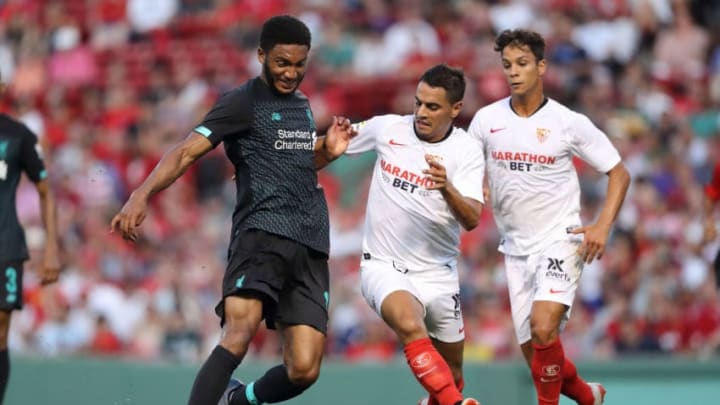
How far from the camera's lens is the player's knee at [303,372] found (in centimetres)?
994

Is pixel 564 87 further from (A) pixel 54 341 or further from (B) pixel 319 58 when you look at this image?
(A) pixel 54 341

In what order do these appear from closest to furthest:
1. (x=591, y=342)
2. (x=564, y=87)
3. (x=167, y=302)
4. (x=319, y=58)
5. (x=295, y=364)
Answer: (x=295, y=364) → (x=591, y=342) → (x=167, y=302) → (x=564, y=87) → (x=319, y=58)

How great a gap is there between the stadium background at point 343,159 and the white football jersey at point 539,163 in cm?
259

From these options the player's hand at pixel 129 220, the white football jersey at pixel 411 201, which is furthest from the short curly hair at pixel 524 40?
the player's hand at pixel 129 220

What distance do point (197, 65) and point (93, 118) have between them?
5.00 feet

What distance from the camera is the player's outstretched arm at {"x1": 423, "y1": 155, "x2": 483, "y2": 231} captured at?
981 cm

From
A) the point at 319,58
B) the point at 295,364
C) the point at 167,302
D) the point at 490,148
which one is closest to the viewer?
the point at 295,364

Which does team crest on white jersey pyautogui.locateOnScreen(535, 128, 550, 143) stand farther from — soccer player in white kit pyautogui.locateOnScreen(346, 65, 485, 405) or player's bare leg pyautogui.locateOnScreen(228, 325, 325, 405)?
player's bare leg pyautogui.locateOnScreen(228, 325, 325, 405)

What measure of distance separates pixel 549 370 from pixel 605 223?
1072 millimetres

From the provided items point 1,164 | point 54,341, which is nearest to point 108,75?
point 54,341

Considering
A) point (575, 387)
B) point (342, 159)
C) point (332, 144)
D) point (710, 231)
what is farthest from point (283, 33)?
point (342, 159)

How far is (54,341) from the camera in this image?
57.1 ft

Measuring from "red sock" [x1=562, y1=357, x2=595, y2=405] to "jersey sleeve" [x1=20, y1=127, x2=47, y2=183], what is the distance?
403cm

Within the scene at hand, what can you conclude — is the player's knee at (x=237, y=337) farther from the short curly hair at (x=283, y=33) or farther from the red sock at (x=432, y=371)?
the short curly hair at (x=283, y=33)
